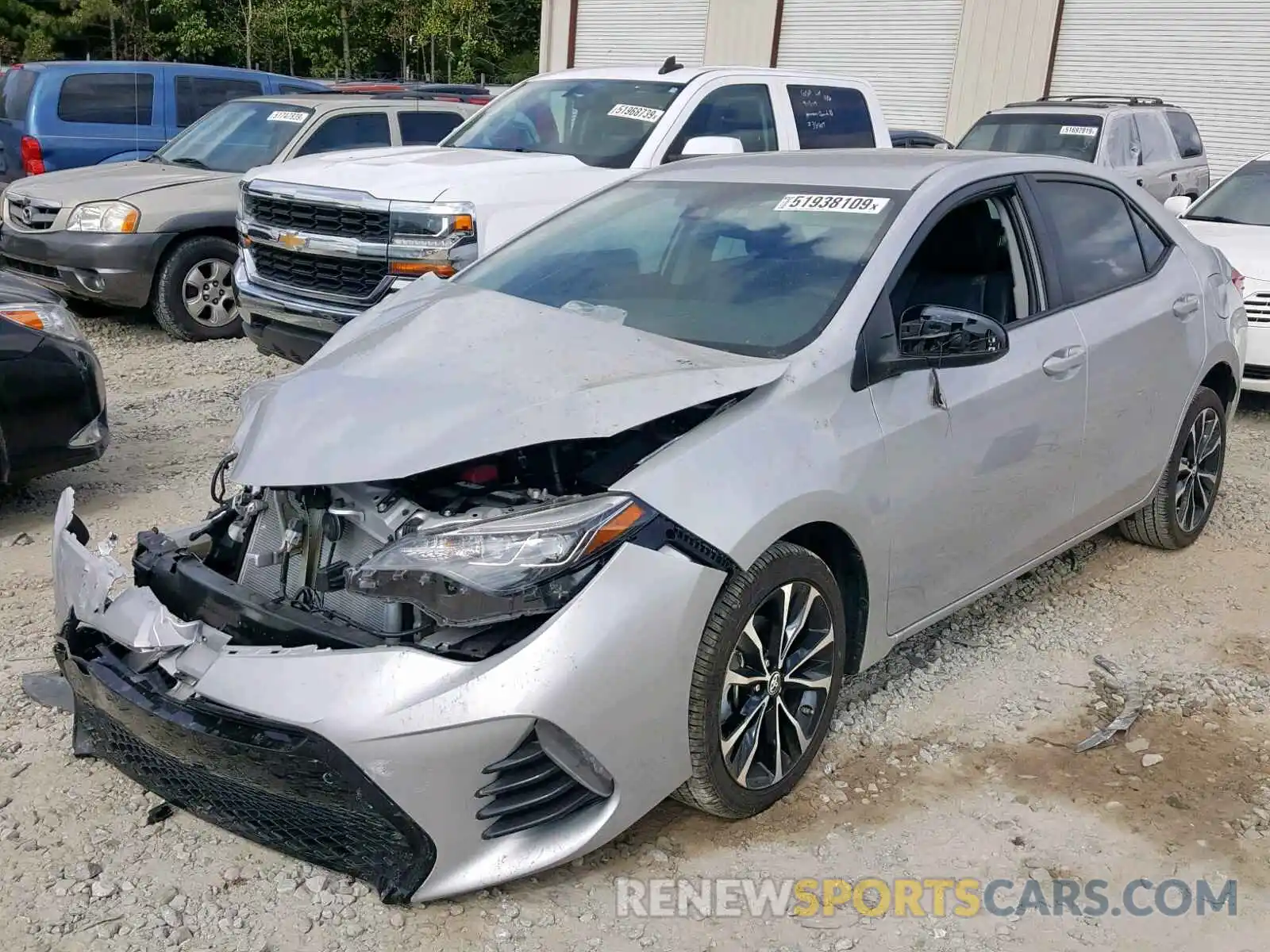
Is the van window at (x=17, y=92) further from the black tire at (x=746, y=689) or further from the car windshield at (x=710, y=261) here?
the black tire at (x=746, y=689)

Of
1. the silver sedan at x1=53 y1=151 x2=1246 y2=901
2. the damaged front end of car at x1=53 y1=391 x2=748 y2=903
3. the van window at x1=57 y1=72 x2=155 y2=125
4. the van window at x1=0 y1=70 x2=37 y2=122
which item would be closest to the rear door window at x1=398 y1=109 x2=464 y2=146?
the van window at x1=57 y1=72 x2=155 y2=125

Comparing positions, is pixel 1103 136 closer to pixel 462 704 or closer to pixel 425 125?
pixel 425 125

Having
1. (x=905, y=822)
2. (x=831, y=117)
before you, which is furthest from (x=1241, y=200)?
(x=905, y=822)

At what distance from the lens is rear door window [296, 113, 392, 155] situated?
9.56 m

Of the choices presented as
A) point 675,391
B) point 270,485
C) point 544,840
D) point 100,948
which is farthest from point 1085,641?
point 100,948

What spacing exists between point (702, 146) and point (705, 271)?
342cm

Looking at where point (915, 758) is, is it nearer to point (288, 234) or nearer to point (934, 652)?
point (934, 652)

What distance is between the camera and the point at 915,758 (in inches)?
143

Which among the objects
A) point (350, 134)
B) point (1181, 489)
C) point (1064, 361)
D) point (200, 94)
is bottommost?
point (1181, 489)

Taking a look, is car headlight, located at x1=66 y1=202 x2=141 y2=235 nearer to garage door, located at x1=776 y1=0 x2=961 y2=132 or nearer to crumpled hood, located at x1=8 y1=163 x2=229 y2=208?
crumpled hood, located at x1=8 y1=163 x2=229 y2=208

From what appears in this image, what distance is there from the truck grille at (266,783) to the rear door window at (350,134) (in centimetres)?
728

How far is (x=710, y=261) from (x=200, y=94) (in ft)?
30.4

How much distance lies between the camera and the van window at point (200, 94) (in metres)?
11.4

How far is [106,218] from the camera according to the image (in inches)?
339
